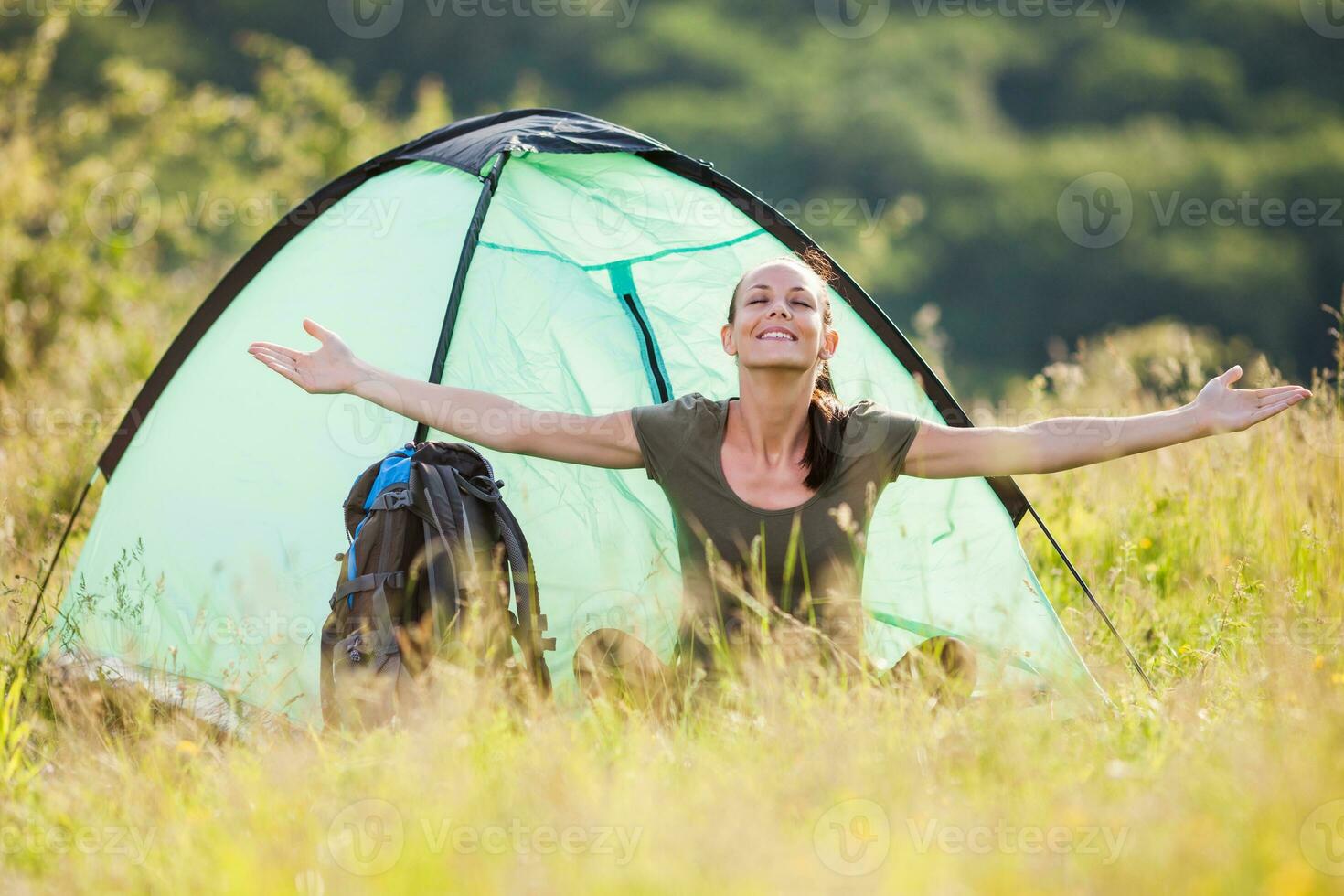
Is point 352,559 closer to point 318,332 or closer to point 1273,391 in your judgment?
point 318,332

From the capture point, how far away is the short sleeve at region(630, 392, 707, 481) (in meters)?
3.07

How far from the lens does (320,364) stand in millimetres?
2975

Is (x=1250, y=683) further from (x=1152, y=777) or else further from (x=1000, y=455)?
(x=1000, y=455)

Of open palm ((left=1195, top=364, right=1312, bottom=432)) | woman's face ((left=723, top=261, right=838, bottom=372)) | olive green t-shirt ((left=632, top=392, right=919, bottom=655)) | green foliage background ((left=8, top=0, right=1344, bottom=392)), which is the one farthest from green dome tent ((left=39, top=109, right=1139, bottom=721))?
green foliage background ((left=8, top=0, right=1344, bottom=392))

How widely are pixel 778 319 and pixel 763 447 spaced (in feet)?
1.12

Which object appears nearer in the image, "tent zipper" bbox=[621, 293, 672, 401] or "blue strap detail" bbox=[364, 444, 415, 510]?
"blue strap detail" bbox=[364, 444, 415, 510]

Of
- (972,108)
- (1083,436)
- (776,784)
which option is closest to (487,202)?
(1083,436)

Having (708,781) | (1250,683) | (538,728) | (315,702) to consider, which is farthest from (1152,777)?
(315,702)

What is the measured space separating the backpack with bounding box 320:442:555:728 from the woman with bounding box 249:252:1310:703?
133 mm

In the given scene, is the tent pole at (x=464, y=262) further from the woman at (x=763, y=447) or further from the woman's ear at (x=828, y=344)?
the woman's ear at (x=828, y=344)

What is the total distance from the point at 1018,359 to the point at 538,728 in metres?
25.0

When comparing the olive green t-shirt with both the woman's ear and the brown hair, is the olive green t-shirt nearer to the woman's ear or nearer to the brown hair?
the brown hair

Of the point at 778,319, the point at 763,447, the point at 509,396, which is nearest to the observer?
the point at 778,319

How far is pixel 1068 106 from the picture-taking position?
31562mm
